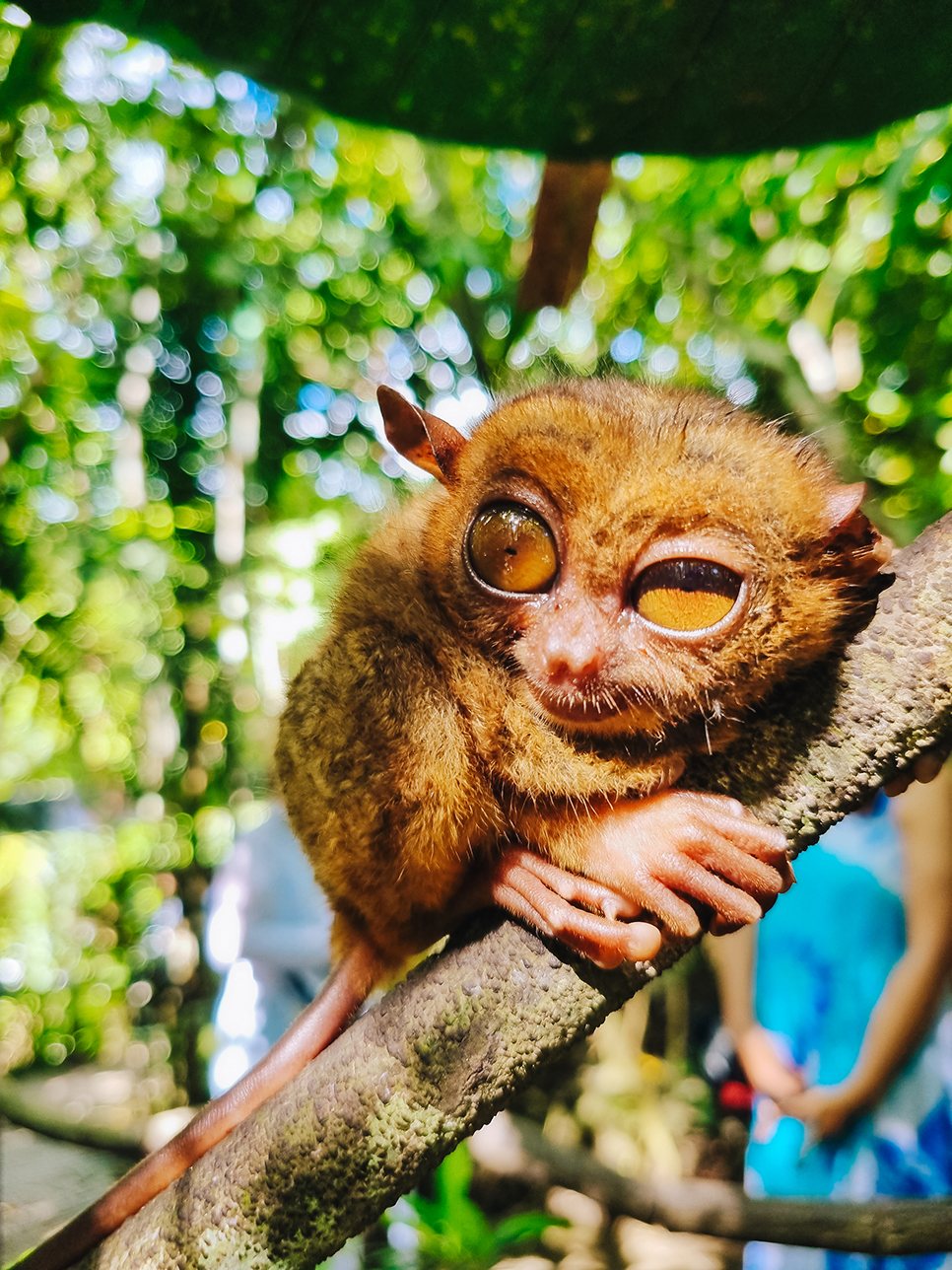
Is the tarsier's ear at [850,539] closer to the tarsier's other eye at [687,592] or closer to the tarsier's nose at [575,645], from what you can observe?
the tarsier's other eye at [687,592]

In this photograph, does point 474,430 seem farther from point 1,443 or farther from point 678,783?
point 1,443

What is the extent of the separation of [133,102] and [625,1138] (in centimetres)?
667

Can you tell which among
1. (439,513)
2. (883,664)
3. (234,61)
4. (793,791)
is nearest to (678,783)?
(793,791)

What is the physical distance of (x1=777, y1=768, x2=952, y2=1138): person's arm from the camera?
214 cm

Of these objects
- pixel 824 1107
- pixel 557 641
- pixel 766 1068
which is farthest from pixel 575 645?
pixel 766 1068

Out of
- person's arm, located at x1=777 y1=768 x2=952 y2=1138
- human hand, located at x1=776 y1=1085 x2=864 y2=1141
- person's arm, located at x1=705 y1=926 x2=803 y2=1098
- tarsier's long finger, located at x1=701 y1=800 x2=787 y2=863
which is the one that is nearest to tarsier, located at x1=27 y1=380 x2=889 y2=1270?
tarsier's long finger, located at x1=701 y1=800 x2=787 y2=863

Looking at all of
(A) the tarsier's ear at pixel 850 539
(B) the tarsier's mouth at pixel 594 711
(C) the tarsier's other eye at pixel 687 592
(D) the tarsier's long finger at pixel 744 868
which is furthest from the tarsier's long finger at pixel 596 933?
(A) the tarsier's ear at pixel 850 539

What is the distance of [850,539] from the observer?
1.19 metres

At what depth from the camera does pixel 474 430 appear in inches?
58.4

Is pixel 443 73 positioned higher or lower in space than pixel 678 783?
higher

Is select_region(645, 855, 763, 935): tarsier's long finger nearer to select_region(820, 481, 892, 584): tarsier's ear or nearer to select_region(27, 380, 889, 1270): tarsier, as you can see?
select_region(27, 380, 889, 1270): tarsier

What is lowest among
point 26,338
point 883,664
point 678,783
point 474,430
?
point 678,783

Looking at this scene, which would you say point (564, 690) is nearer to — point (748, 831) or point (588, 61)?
point (748, 831)

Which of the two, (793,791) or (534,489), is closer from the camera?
(793,791)
